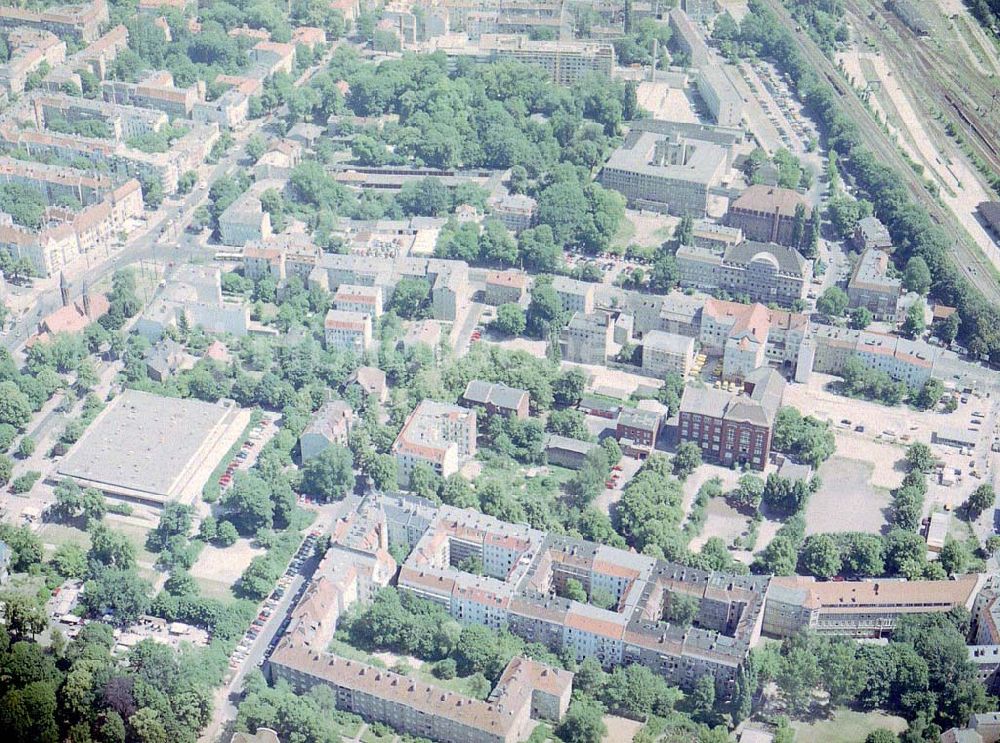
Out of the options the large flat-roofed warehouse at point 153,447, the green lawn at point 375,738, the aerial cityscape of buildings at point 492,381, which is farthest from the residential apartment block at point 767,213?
the green lawn at point 375,738

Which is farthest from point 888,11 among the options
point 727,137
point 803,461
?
point 803,461

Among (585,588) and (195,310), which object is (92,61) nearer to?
(195,310)

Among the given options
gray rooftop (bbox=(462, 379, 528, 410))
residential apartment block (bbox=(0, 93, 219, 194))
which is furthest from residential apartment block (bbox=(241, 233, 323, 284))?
gray rooftop (bbox=(462, 379, 528, 410))


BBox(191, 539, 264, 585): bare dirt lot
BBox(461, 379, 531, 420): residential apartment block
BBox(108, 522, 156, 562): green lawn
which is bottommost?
BBox(191, 539, 264, 585): bare dirt lot

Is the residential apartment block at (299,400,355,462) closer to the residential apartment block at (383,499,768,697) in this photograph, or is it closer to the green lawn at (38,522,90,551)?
the residential apartment block at (383,499,768,697)

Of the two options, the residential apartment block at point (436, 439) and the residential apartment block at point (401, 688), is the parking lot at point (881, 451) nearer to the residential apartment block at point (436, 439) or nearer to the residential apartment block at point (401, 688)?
the residential apartment block at point (436, 439)
